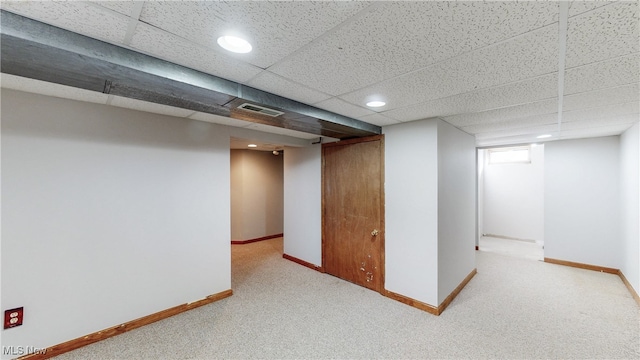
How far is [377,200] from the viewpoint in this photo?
11.0 feet

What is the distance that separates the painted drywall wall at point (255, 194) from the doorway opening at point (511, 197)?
16.2 feet

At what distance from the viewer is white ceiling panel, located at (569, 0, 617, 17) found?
0.95 m

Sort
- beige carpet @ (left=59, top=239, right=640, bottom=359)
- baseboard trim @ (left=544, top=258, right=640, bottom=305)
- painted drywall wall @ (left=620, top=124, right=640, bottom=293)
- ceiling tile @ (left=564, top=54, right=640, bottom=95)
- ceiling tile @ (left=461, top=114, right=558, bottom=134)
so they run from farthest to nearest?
baseboard trim @ (left=544, top=258, right=640, bottom=305) < painted drywall wall @ (left=620, top=124, right=640, bottom=293) < ceiling tile @ (left=461, top=114, right=558, bottom=134) < beige carpet @ (left=59, top=239, right=640, bottom=359) < ceiling tile @ (left=564, top=54, right=640, bottom=95)

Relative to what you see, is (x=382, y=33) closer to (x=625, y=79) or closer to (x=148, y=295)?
(x=625, y=79)

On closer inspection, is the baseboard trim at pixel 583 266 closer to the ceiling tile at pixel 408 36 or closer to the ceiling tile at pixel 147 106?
the ceiling tile at pixel 408 36

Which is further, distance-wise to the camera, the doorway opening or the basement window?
the basement window

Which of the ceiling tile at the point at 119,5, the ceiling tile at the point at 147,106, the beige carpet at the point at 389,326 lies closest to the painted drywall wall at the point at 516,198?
the beige carpet at the point at 389,326

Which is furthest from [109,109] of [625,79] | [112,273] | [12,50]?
[625,79]

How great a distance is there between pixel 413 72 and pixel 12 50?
2053 millimetres

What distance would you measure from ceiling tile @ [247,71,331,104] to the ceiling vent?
0.16m

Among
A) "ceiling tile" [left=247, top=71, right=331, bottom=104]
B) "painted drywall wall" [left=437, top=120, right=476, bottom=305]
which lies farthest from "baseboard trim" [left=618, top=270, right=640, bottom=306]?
"ceiling tile" [left=247, top=71, right=331, bottom=104]

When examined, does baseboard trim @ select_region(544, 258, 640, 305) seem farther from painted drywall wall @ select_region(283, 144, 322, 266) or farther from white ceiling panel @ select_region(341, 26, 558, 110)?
painted drywall wall @ select_region(283, 144, 322, 266)

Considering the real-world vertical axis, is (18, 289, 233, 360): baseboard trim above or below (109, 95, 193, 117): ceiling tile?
below

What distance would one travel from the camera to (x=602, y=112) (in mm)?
2510
